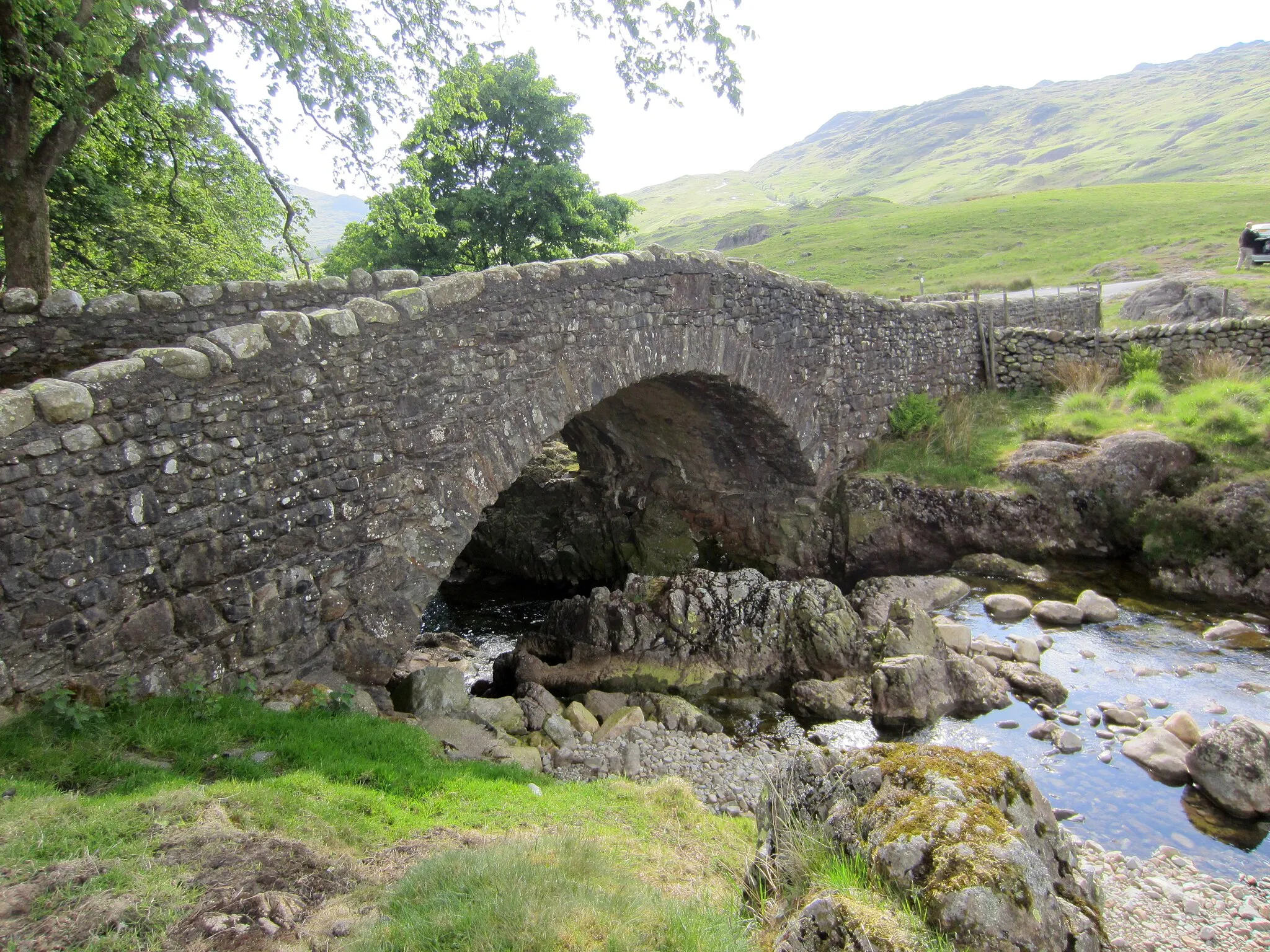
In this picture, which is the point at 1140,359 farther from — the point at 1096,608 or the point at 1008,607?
the point at 1008,607

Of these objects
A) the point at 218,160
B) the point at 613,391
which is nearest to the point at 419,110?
the point at 218,160

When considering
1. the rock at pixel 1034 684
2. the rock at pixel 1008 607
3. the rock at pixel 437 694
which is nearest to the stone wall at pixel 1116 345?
the rock at pixel 1008 607

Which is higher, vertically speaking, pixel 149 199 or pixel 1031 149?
pixel 1031 149

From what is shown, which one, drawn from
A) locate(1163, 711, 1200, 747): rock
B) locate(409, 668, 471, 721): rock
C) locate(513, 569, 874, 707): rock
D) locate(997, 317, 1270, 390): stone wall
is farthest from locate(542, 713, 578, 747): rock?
locate(997, 317, 1270, 390): stone wall

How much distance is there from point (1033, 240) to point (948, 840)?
50.4 meters

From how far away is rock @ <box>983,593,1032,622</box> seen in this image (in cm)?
1159

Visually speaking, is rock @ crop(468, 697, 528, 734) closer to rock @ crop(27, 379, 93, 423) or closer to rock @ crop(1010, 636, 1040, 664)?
rock @ crop(27, 379, 93, 423)

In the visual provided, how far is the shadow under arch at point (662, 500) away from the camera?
534 inches

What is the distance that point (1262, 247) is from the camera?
27.2 m

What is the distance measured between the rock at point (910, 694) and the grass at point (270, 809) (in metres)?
3.51

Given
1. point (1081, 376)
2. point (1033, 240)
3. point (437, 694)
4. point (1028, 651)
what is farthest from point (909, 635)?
point (1033, 240)

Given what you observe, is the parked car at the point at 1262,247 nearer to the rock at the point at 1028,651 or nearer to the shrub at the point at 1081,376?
the shrub at the point at 1081,376

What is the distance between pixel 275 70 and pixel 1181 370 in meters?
17.3

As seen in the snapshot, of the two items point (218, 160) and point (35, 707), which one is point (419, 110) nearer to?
point (218, 160)
